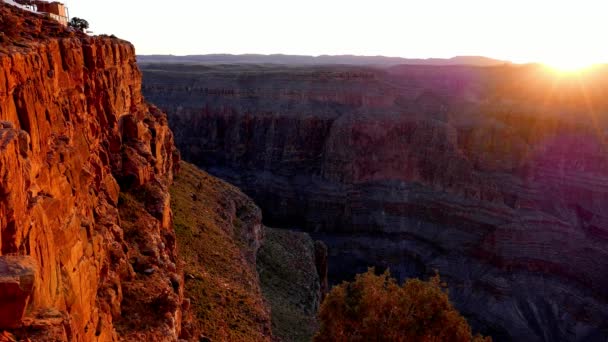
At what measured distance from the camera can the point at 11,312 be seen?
23.1 feet

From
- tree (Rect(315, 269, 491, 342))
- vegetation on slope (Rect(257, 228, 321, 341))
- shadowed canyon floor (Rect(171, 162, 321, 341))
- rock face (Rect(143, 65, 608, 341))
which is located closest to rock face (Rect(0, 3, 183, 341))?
shadowed canyon floor (Rect(171, 162, 321, 341))

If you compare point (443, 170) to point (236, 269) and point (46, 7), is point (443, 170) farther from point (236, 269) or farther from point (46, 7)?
point (46, 7)

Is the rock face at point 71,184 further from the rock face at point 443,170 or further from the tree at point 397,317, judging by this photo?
the rock face at point 443,170

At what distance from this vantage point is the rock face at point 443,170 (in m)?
44.7

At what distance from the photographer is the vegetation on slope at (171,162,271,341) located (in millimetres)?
20219

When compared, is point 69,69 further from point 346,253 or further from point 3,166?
point 346,253

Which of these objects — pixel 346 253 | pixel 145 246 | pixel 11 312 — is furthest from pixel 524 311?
pixel 11 312

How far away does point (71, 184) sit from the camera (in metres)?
12.4

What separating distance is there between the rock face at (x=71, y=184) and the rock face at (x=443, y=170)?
34156 mm

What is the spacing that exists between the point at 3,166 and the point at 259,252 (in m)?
28.2

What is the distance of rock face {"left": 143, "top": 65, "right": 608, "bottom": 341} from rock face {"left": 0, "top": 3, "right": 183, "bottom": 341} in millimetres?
34156

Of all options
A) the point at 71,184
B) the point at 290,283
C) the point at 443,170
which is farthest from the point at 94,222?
the point at 443,170

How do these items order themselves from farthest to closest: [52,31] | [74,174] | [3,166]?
[52,31] < [74,174] < [3,166]

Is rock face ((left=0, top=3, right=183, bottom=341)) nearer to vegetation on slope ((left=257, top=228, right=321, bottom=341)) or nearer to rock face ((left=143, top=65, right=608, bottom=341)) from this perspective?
vegetation on slope ((left=257, top=228, right=321, bottom=341))
